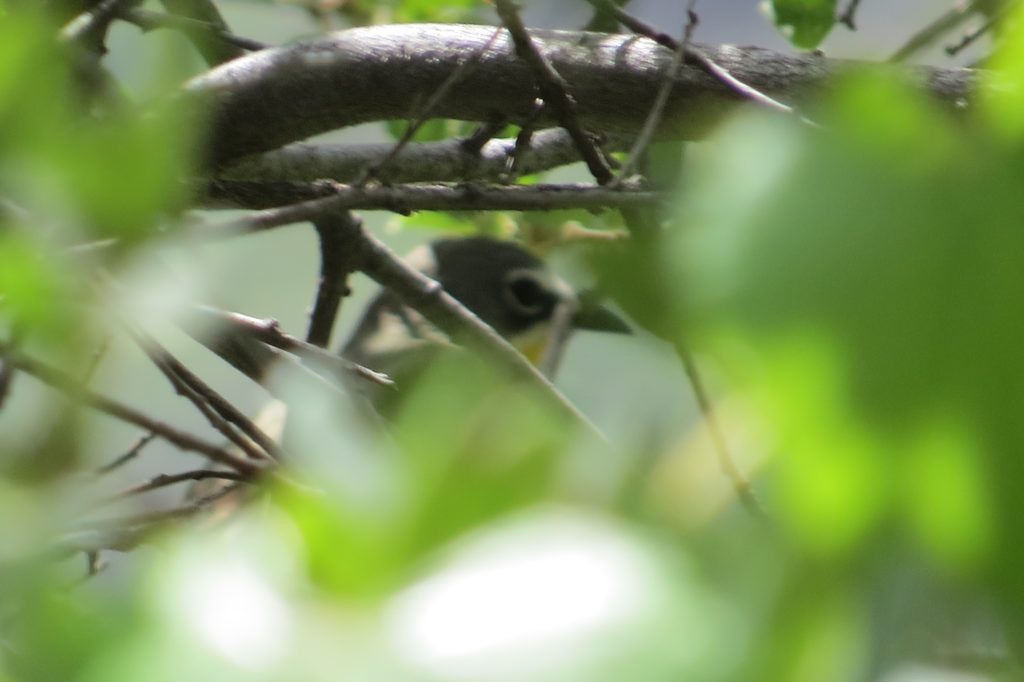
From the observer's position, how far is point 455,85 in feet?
A: 4.19

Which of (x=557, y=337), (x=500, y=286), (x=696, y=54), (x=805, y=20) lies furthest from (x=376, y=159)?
(x=500, y=286)

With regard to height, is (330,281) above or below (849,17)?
below

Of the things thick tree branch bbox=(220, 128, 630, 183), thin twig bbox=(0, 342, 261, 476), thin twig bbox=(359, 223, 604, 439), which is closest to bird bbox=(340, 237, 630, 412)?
thin twig bbox=(359, 223, 604, 439)

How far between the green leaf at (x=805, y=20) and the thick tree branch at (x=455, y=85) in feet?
0.96

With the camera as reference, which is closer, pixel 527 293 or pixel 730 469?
pixel 730 469

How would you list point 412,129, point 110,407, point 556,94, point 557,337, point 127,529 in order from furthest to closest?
point 557,337, point 556,94, point 412,129, point 127,529, point 110,407

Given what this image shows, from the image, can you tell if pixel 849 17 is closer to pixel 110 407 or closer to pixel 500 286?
pixel 110 407

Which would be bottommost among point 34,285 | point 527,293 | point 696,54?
point 527,293

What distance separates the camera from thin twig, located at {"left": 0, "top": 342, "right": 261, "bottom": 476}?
0.31 metres

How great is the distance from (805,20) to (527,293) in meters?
1.65

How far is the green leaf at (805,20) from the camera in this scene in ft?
5.01

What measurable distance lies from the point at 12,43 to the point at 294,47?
1179 mm

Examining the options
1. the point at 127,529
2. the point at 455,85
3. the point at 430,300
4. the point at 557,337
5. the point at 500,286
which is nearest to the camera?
the point at 127,529

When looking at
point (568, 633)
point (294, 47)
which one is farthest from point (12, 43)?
point (294, 47)
